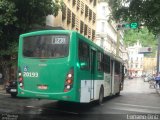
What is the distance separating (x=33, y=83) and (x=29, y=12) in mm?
15104

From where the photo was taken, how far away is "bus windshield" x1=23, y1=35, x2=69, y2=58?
13.3 metres

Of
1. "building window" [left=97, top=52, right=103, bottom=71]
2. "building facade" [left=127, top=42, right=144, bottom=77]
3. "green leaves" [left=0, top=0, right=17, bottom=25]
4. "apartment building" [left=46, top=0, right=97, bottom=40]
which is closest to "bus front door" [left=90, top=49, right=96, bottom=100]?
"building window" [left=97, top=52, right=103, bottom=71]

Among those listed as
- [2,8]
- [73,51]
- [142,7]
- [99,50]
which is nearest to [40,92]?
[73,51]

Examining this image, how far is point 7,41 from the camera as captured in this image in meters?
27.8

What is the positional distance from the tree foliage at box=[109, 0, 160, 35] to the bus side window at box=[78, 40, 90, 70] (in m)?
3.80

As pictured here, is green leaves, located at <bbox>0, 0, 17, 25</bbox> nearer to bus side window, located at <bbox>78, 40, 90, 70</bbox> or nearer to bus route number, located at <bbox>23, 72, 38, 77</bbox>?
bus side window, located at <bbox>78, 40, 90, 70</bbox>

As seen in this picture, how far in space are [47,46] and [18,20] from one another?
14.8 metres

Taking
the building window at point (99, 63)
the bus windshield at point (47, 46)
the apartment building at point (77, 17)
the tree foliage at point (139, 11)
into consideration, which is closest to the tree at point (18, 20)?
the apartment building at point (77, 17)

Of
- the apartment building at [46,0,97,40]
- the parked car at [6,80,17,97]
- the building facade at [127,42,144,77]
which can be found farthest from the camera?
the building facade at [127,42,144,77]

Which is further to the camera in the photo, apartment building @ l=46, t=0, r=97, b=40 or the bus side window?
apartment building @ l=46, t=0, r=97, b=40

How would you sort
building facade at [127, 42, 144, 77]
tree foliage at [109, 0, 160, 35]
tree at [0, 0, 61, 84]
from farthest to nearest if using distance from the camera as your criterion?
building facade at [127, 42, 144, 77] → tree at [0, 0, 61, 84] → tree foliage at [109, 0, 160, 35]

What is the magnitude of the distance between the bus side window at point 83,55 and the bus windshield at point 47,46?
65 centimetres

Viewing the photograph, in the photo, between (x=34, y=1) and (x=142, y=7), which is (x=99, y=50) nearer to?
(x=142, y=7)

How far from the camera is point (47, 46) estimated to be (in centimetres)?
1348
